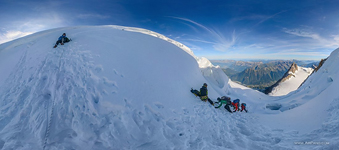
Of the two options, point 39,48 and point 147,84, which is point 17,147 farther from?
point 39,48

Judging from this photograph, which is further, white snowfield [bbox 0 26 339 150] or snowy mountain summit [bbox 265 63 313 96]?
snowy mountain summit [bbox 265 63 313 96]

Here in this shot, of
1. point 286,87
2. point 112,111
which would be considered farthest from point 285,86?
point 112,111

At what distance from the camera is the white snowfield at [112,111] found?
551 cm

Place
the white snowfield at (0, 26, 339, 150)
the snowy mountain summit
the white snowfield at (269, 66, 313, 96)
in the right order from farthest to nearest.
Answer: the snowy mountain summit → the white snowfield at (269, 66, 313, 96) → the white snowfield at (0, 26, 339, 150)

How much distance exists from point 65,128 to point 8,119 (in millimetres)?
2803

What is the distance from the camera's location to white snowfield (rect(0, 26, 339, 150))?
5512 mm

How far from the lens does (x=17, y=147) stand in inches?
179

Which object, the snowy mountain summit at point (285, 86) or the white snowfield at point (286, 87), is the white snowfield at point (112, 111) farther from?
the white snowfield at point (286, 87)

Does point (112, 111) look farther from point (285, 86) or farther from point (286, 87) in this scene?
point (285, 86)

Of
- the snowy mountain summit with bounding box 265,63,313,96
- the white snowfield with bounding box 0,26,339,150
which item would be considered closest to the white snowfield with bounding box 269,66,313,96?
the snowy mountain summit with bounding box 265,63,313,96

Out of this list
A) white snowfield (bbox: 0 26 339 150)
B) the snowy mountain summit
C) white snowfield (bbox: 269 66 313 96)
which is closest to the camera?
white snowfield (bbox: 0 26 339 150)

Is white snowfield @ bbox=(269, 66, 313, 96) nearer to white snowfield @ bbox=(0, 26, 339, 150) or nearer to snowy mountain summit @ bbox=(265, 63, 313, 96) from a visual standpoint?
snowy mountain summit @ bbox=(265, 63, 313, 96)

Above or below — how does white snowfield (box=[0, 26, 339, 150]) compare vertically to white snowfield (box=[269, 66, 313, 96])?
above

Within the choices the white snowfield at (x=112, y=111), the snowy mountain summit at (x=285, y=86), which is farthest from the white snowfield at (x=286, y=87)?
the white snowfield at (x=112, y=111)
